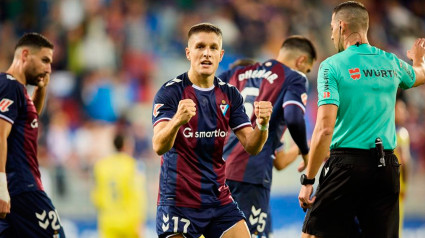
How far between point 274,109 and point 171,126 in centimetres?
233

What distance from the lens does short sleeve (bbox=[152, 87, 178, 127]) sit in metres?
5.25

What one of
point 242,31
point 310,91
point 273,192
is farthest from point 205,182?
point 242,31

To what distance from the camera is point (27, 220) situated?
602cm

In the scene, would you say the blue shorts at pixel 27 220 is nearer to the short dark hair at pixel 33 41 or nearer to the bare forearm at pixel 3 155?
the bare forearm at pixel 3 155

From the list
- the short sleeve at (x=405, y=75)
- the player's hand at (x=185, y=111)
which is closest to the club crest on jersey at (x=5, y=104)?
the player's hand at (x=185, y=111)

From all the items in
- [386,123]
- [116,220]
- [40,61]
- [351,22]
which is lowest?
[116,220]

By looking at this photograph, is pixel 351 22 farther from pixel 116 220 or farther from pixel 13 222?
pixel 116 220

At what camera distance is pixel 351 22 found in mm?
5602

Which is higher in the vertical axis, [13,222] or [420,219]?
[13,222]

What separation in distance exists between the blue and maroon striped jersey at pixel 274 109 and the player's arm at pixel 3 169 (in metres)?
2.29

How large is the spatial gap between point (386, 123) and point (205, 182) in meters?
1.54

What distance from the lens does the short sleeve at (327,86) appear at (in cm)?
526

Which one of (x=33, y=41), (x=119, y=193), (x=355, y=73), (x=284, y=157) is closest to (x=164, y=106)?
(x=355, y=73)

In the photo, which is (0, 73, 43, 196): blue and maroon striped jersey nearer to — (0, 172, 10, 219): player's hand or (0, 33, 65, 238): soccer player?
(0, 33, 65, 238): soccer player
